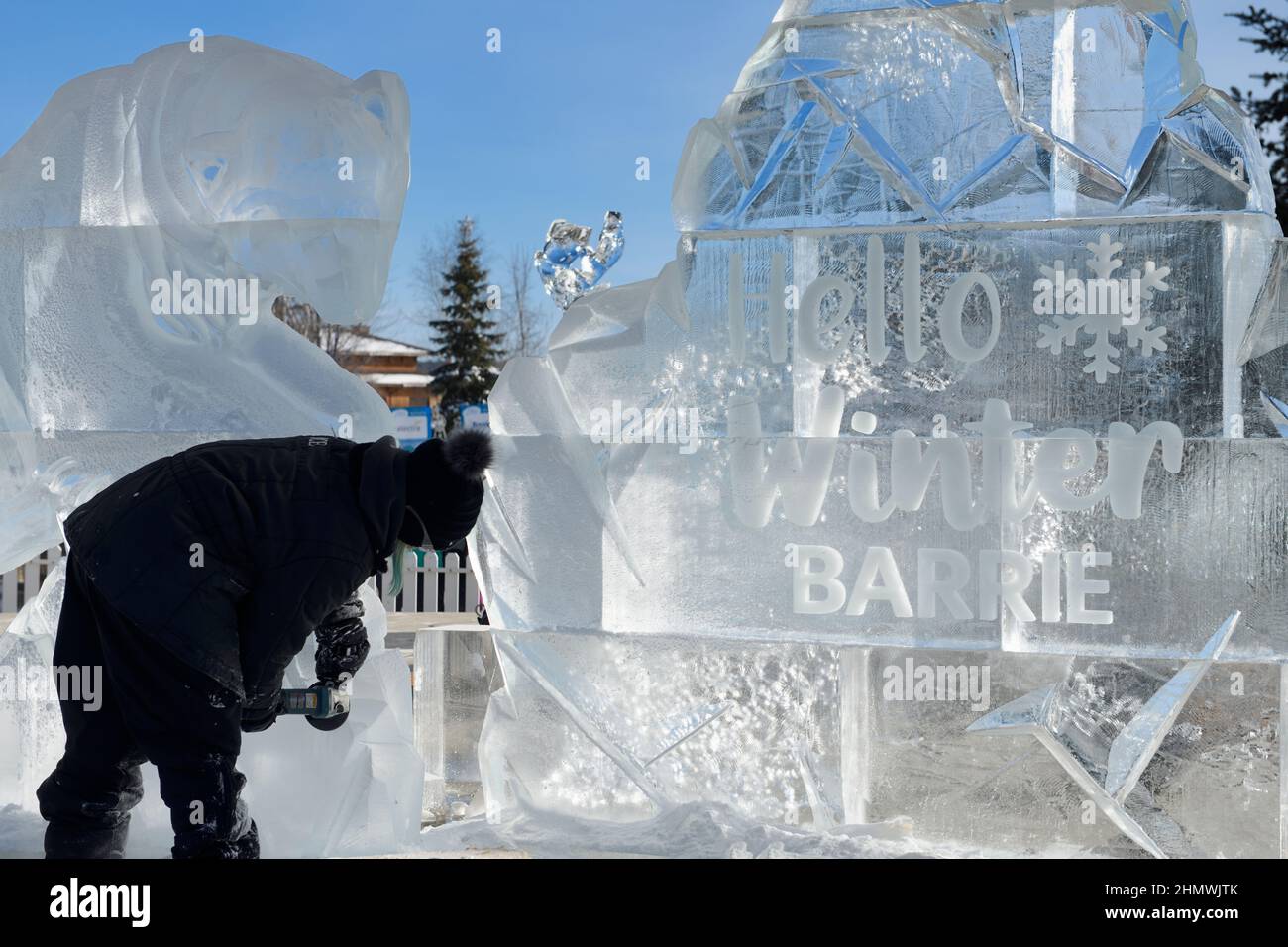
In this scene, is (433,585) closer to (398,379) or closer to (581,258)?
(581,258)

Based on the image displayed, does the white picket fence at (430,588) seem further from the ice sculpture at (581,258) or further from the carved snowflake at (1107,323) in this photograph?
the carved snowflake at (1107,323)

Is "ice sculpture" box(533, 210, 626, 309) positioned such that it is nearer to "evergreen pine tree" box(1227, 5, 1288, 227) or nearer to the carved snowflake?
the carved snowflake

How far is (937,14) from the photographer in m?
4.12

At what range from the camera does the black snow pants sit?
310cm

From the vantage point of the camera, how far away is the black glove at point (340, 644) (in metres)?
3.57

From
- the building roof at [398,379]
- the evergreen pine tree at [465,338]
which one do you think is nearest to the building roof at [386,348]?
the building roof at [398,379]

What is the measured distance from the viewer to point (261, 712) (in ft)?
11.2

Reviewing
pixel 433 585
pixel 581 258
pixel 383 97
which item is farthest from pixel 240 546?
pixel 433 585

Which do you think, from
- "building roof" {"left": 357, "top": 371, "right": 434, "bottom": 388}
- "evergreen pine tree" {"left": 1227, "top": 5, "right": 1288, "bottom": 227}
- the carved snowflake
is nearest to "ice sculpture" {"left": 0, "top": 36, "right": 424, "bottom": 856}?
the carved snowflake

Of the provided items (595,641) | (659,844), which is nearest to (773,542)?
(595,641)

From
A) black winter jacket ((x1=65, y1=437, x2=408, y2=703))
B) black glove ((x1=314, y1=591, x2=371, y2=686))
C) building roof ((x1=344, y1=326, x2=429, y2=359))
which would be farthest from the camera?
building roof ((x1=344, y1=326, x2=429, y2=359))

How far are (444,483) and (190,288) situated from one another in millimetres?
1495

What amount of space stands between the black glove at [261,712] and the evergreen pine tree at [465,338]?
20.0 meters

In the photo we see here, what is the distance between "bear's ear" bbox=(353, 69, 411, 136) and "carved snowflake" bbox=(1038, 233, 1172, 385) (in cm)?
217
